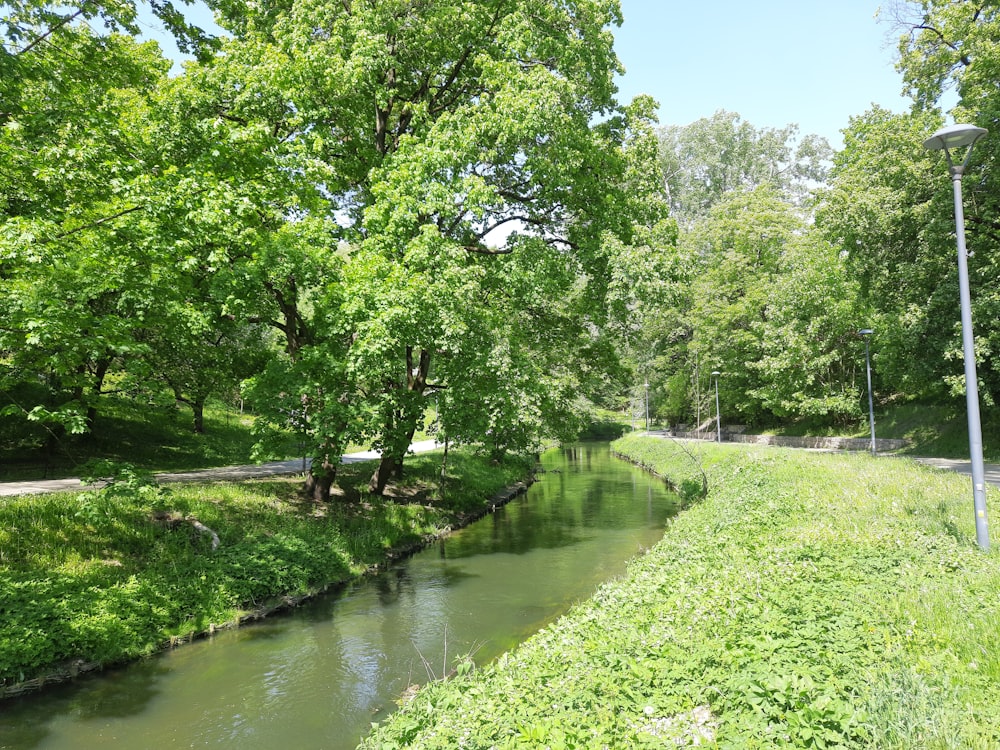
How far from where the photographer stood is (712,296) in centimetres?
4262

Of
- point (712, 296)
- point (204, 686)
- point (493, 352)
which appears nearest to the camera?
point (204, 686)

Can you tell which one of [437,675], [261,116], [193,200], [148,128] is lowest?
[437,675]

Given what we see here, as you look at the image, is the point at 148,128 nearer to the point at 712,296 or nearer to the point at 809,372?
the point at 809,372

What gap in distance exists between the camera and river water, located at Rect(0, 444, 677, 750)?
760 centimetres

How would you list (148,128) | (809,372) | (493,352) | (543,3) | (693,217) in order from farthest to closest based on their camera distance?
(693,217) < (809,372) < (543,3) < (493,352) < (148,128)

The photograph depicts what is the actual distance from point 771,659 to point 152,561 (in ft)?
36.8

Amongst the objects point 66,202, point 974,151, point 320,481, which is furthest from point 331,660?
point 974,151

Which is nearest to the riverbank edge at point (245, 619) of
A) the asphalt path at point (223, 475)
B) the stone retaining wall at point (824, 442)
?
the asphalt path at point (223, 475)

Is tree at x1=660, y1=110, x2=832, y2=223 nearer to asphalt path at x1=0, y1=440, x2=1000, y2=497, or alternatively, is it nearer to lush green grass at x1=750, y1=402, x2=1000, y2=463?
lush green grass at x1=750, y1=402, x2=1000, y2=463

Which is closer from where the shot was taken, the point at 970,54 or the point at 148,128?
the point at 148,128

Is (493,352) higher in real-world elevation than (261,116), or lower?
lower

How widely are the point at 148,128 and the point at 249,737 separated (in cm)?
1269

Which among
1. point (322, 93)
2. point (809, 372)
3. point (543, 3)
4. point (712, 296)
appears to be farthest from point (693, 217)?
point (322, 93)

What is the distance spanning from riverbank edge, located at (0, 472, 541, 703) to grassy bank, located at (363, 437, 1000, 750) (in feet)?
20.3
